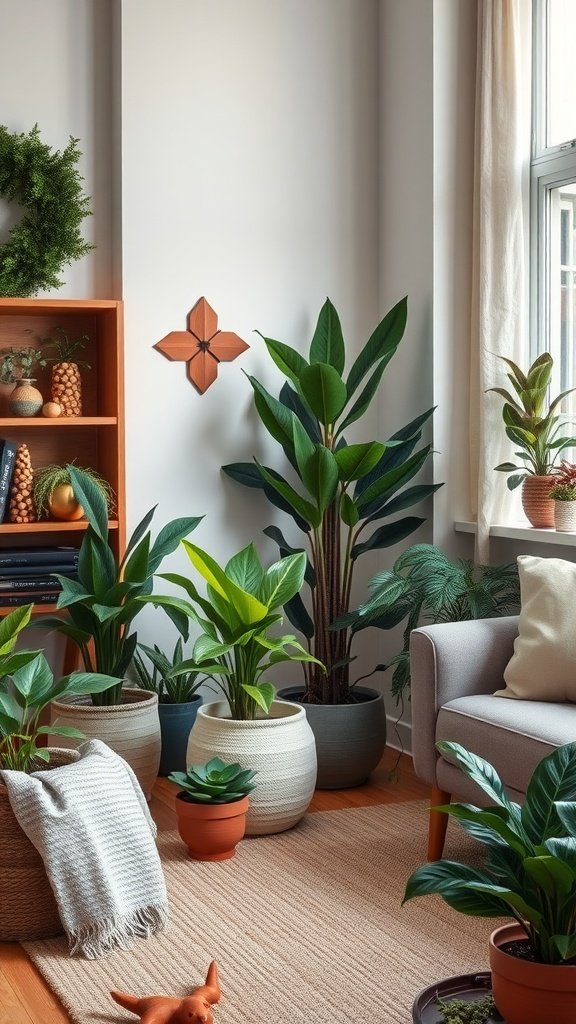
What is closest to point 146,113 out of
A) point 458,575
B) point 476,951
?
point 458,575

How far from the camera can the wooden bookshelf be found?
3734mm

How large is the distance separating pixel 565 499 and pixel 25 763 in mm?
1788

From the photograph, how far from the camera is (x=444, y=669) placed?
9.91 ft

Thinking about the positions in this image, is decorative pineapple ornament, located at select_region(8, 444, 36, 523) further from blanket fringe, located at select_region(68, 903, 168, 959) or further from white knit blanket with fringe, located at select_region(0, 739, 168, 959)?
blanket fringe, located at select_region(68, 903, 168, 959)

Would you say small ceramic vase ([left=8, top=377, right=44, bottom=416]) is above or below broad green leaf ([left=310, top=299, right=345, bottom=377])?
below

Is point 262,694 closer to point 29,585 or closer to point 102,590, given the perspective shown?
point 102,590

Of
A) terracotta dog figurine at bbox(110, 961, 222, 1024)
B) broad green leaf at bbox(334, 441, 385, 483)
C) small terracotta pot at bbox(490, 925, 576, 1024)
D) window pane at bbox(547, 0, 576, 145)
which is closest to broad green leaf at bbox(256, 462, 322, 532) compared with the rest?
broad green leaf at bbox(334, 441, 385, 483)

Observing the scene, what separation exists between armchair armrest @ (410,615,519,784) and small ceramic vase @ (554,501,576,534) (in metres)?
0.57

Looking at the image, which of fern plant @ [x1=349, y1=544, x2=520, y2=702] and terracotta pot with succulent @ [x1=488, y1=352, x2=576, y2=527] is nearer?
fern plant @ [x1=349, y1=544, x2=520, y2=702]

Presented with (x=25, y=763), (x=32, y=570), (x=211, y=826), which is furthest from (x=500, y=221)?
(x=25, y=763)

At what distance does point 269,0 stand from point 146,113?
0.66m

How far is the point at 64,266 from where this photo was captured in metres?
3.94

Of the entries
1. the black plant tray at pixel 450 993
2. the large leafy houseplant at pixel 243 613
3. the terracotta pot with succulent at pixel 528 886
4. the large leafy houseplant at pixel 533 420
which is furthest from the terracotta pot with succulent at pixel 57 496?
the black plant tray at pixel 450 993

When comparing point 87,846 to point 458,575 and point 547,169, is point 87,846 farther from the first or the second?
point 547,169
